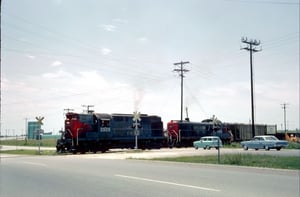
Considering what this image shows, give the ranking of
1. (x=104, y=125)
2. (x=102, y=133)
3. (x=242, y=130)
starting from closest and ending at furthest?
(x=102, y=133) → (x=104, y=125) → (x=242, y=130)

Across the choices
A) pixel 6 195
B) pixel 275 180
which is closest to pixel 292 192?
pixel 275 180

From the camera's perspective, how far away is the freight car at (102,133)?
38.8 metres

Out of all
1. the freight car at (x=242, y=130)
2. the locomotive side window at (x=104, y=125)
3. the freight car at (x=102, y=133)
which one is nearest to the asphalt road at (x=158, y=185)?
the freight car at (x=102, y=133)

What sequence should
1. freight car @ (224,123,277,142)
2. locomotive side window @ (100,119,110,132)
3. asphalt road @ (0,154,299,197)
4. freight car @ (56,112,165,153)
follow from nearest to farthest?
asphalt road @ (0,154,299,197), freight car @ (56,112,165,153), locomotive side window @ (100,119,110,132), freight car @ (224,123,277,142)

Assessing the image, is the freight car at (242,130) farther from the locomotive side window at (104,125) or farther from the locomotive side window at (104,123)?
the locomotive side window at (104,123)

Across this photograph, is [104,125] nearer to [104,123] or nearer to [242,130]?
[104,123]

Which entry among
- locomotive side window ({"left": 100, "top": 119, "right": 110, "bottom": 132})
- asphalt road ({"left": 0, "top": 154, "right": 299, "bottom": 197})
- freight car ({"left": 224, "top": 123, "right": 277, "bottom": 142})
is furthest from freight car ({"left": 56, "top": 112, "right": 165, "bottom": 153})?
asphalt road ({"left": 0, "top": 154, "right": 299, "bottom": 197})

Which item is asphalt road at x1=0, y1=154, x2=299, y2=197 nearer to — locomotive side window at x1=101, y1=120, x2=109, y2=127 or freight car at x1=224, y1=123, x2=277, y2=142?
locomotive side window at x1=101, y1=120, x2=109, y2=127

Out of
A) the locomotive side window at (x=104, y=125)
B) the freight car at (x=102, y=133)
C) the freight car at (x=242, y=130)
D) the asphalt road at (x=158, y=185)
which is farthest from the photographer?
the freight car at (x=242, y=130)

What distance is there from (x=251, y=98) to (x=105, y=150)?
2091cm

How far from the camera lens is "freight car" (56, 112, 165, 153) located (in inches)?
1526

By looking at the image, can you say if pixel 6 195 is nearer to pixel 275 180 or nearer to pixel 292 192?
pixel 292 192

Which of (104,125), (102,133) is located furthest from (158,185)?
(104,125)

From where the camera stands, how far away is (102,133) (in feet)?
→ 133
